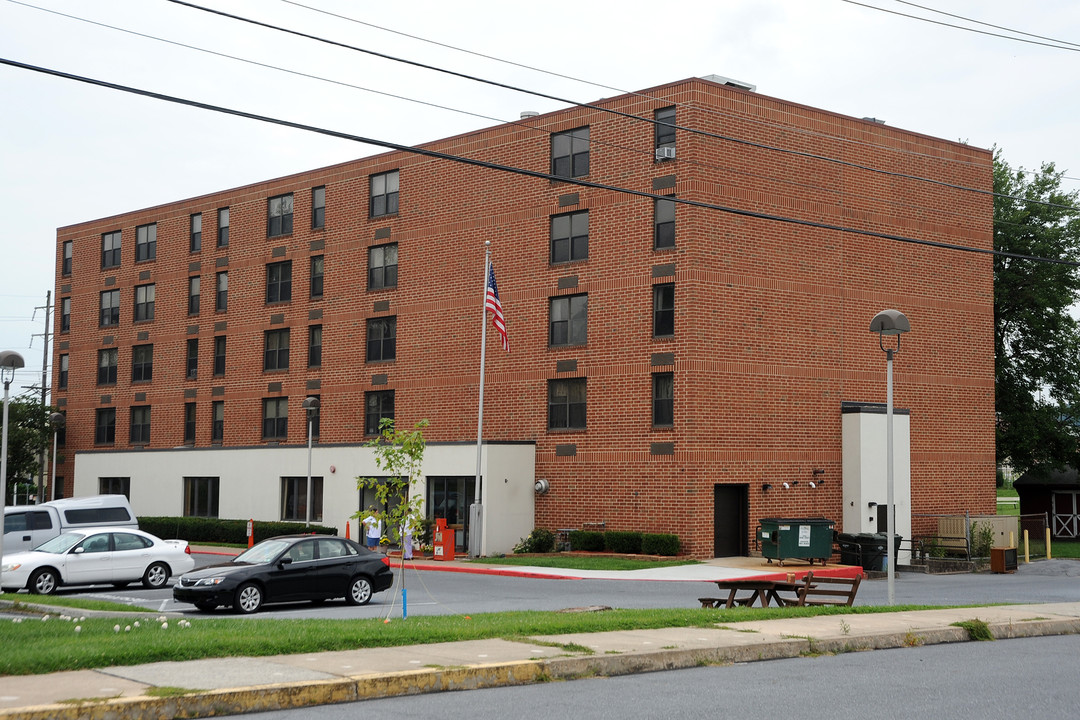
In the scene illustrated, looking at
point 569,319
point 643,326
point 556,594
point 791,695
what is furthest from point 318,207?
point 791,695

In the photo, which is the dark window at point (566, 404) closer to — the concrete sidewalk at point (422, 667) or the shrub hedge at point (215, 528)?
the shrub hedge at point (215, 528)

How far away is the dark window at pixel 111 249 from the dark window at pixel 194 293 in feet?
21.2

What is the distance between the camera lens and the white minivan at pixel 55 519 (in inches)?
1180

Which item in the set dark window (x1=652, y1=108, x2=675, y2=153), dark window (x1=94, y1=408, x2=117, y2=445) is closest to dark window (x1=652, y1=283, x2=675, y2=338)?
dark window (x1=652, y1=108, x2=675, y2=153)

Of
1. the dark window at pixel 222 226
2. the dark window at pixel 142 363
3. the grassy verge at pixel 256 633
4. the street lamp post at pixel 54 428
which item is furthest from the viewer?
the dark window at pixel 142 363

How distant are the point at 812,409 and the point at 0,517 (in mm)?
24687

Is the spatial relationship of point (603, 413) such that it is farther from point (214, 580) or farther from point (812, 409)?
point (214, 580)

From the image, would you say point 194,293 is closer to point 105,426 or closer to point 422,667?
point 105,426

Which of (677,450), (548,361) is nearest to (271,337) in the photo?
(548,361)

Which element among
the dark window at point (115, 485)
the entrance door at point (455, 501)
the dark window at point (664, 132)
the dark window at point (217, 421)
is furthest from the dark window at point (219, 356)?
the dark window at point (664, 132)

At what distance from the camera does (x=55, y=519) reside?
30.6 m

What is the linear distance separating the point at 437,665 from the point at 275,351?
40.2m

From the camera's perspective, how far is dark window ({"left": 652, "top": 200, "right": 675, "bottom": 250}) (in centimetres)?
3684

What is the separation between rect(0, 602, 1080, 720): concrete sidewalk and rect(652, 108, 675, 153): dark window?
868 inches
